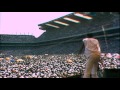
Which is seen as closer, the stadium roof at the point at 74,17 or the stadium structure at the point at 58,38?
the stadium roof at the point at 74,17

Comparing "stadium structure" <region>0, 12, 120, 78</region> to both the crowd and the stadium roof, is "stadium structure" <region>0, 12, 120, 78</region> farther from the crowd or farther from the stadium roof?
the crowd

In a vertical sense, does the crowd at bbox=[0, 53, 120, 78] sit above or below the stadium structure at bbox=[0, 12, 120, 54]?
below

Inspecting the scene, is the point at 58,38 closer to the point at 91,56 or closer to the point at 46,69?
the point at 46,69

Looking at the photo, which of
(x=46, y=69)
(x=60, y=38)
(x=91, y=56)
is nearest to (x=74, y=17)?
(x=60, y=38)

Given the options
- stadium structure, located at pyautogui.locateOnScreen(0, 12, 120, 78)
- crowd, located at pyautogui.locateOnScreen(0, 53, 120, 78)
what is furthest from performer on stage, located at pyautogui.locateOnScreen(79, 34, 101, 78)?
stadium structure, located at pyautogui.locateOnScreen(0, 12, 120, 78)

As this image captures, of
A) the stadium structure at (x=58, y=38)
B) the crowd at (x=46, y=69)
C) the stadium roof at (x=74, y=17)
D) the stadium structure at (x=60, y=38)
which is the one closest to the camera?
the crowd at (x=46, y=69)

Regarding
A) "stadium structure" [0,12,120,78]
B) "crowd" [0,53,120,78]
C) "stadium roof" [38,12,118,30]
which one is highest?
"stadium roof" [38,12,118,30]

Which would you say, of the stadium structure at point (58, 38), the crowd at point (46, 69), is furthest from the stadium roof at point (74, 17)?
the crowd at point (46, 69)

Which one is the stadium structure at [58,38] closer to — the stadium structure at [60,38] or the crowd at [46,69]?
the stadium structure at [60,38]

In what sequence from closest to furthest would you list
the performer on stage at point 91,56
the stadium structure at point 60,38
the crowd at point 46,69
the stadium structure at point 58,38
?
the performer on stage at point 91,56, the crowd at point 46,69, the stadium structure at point 58,38, the stadium structure at point 60,38
